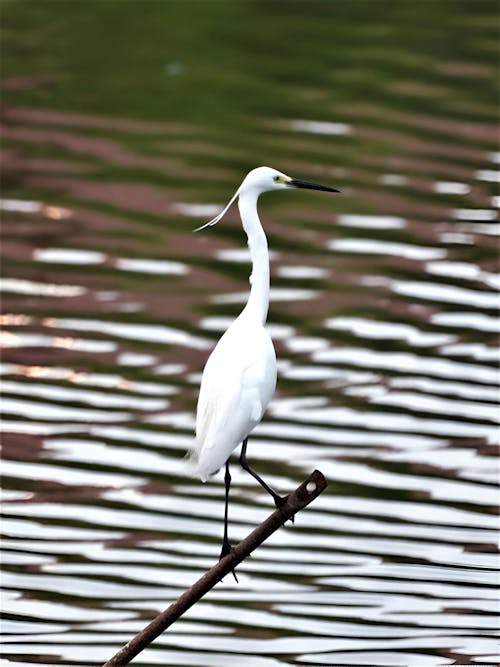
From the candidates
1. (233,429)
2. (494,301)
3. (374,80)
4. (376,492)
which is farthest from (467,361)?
(374,80)

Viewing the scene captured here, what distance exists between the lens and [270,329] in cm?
1103

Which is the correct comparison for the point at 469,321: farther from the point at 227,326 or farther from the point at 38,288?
the point at 38,288

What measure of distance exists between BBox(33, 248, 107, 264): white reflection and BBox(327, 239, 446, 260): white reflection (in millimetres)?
1696

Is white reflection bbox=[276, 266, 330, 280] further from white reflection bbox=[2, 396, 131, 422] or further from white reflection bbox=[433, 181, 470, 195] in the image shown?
white reflection bbox=[2, 396, 131, 422]

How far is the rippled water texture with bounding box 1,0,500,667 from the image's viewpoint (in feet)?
25.9

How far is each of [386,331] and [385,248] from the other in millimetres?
1576

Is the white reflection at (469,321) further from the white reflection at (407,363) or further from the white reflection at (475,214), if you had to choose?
the white reflection at (475,214)

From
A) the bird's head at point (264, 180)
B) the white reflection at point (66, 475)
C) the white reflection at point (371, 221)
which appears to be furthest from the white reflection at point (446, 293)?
the bird's head at point (264, 180)

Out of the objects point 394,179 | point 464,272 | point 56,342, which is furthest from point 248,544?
point 394,179

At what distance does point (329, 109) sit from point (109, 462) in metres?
7.36

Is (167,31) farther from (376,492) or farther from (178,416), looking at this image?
(376,492)

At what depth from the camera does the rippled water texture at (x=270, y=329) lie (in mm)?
7887

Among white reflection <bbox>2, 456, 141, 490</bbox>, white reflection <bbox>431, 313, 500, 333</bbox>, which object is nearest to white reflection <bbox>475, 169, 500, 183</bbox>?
white reflection <bbox>431, 313, 500, 333</bbox>

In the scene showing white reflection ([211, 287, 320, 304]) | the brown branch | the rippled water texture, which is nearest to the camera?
the brown branch
